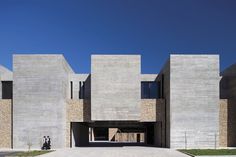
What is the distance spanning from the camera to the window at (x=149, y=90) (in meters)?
36.2

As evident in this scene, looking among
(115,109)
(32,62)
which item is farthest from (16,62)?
(115,109)

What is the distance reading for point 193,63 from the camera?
32.1 meters

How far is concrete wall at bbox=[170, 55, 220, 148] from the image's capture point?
104 ft

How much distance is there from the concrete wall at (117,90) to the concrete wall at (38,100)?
3.01m

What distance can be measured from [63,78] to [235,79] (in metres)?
16.1

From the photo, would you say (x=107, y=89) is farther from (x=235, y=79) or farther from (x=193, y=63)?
(x=235, y=79)

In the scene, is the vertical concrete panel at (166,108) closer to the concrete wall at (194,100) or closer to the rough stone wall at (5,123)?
the concrete wall at (194,100)

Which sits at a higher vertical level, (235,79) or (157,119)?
(235,79)

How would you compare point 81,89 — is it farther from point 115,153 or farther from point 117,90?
point 115,153

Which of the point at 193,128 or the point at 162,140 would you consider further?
the point at 162,140

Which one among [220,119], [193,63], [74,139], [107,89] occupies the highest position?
[193,63]

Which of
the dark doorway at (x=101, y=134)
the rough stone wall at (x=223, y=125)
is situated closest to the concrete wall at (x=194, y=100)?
the rough stone wall at (x=223, y=125)

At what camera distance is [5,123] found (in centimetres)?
3231

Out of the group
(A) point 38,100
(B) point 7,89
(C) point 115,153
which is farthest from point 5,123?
(C) point 115,153
